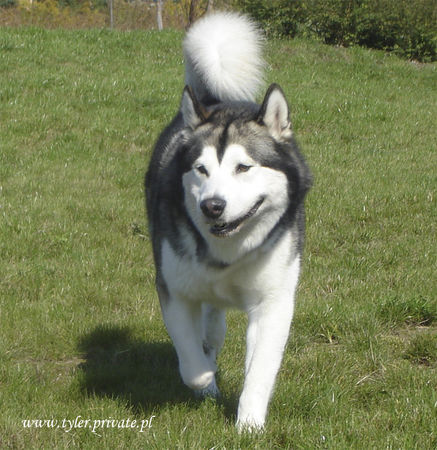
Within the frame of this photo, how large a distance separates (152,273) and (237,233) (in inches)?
97.4

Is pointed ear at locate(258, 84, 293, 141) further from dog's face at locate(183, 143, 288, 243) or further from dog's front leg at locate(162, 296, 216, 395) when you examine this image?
dog's front leg at locate(162, 296, 216, 395)

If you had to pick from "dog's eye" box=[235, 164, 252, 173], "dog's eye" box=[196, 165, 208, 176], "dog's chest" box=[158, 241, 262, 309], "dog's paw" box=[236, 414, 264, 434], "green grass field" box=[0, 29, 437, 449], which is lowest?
"green grass field" box=[0, 29, 437, 449]

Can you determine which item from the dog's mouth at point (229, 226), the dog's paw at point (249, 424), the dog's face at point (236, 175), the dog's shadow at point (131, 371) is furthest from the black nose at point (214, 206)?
the dog's shadow at point (131, 371)

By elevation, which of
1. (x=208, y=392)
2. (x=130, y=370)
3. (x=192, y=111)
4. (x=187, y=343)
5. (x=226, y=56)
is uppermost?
(x=226, y=56)

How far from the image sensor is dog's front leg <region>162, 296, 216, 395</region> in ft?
11.8

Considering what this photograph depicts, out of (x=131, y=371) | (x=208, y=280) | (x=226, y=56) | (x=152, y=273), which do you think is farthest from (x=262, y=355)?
(x=152, y=273)

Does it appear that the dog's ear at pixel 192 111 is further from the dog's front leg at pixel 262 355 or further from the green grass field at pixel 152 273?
the green grass field at pixel 152 273

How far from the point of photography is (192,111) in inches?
145

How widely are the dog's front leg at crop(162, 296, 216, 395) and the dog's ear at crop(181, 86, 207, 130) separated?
911mm

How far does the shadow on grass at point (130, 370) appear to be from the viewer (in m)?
3.96

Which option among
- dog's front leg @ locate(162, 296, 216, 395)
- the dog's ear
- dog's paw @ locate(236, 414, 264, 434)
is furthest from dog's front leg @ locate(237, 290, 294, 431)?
the dog's ear

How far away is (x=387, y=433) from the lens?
3.41 metres

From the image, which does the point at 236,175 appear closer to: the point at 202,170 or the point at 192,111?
the point at 202,170

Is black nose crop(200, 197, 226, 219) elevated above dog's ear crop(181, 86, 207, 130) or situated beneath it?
situated beneath
